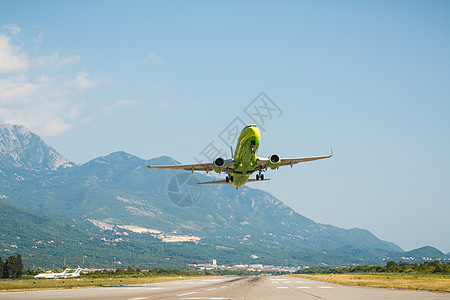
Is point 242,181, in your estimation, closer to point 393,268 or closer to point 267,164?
point 267,164

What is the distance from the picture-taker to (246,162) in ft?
173

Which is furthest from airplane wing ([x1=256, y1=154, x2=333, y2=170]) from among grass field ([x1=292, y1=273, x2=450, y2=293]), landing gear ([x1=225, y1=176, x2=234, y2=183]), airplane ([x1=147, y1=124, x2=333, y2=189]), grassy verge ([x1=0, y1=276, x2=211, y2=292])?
grassy verge ([x1=0, y1=276, x2=211, y2=292])

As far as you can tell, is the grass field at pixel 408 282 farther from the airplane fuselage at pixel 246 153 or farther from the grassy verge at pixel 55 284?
the grassy verge at pixel 55 284

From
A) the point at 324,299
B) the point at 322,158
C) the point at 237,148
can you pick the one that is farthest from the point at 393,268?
the point at 324,299

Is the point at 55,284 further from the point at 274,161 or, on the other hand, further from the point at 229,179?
the point at 274,161

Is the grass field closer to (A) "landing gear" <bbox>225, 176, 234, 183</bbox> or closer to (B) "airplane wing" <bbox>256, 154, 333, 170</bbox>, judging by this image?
(B) "airplane wing" <bbox>256, 154, 333, 170</bbox>

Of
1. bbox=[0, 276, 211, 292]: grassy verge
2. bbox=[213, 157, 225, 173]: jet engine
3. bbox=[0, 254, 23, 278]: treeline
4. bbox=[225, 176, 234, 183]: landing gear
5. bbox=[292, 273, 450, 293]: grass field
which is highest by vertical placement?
bbox=[213, 157, 225, 173]: jet engine

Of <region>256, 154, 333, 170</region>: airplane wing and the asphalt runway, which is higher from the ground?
<region>256, 154, 333, 170</region>: airplane wing

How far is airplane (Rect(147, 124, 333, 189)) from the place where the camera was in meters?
48.7

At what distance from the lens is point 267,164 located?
55.5 m

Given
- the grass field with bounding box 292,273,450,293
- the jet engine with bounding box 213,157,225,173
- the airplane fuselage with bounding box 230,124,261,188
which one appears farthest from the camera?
the jet engine with bounding box 213,157,225,173

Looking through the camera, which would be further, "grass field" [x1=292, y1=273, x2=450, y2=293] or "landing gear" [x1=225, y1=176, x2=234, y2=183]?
"landing gear" [x1=225, y1=176, x2=234, y2=183]

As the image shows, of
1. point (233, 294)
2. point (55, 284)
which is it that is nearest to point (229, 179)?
point (233, 294)

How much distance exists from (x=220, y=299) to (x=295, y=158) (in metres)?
25.3
